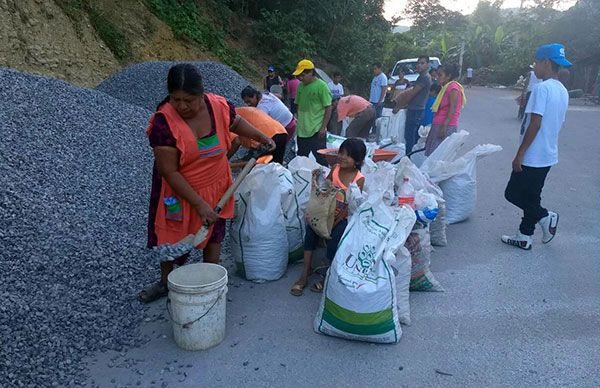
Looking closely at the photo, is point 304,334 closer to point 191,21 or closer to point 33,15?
point 33,15

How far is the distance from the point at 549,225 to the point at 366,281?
2.40 meters

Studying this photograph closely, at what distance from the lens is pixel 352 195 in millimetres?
3348

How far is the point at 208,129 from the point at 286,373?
1501mm

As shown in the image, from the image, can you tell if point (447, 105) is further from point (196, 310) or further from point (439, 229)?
point (196, 310)

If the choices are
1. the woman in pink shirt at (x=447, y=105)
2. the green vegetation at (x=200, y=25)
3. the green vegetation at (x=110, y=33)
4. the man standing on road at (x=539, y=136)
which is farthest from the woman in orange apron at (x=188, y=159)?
the green vegetation at (x=200, y=25)

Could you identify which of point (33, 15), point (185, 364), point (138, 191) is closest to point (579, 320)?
point (185, 364)

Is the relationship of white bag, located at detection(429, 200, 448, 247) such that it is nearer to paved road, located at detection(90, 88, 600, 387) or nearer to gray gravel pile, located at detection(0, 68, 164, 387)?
paved road, located at detection(90, 88, 600, 387)

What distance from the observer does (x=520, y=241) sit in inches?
169

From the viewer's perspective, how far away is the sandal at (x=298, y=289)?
3.50m

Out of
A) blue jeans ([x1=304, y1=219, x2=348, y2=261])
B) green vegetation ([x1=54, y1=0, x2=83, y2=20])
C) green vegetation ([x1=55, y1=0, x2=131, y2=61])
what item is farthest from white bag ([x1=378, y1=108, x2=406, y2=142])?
green vegetation ([x1=54, y1=0, x2=83, y2=20])

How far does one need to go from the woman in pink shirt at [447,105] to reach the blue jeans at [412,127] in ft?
3.53

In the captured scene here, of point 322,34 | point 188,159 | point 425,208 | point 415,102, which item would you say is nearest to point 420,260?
point 425,208

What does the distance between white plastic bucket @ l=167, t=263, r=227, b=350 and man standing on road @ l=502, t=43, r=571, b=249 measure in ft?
9.14

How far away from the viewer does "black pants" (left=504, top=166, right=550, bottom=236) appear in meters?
4.09
